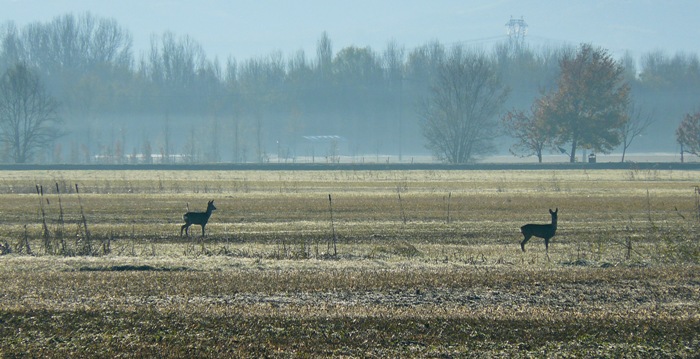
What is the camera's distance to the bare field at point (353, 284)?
479 inches

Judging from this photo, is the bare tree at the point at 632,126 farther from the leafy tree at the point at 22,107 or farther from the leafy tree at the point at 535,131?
the leafy tree at the point at 22,107

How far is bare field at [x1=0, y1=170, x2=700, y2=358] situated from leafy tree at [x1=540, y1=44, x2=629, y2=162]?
175 ft

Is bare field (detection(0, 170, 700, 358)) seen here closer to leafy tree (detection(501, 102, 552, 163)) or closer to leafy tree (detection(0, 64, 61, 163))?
leafy tree (detection(501, 102, 552, 163))

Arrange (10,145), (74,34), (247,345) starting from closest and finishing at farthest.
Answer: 1. (247,345)
2. (10,145)
3. (74,34)

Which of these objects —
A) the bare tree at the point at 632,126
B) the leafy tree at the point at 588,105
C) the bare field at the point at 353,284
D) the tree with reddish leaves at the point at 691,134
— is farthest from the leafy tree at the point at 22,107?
the tree with reddish leaves at the point at 691,134

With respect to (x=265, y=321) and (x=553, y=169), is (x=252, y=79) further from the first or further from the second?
(x=265, y=321)

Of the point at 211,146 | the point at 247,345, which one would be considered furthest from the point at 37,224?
the point at 211,146

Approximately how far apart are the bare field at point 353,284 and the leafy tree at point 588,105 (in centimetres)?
5347

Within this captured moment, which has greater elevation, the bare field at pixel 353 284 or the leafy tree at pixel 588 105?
the leafy tree at pixel 588 105

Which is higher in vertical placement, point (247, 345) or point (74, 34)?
point (74, 34)

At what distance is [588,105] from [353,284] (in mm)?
74940

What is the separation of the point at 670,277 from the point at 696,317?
12.2ft

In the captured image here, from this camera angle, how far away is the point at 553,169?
246 feet

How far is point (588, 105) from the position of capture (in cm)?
8675
